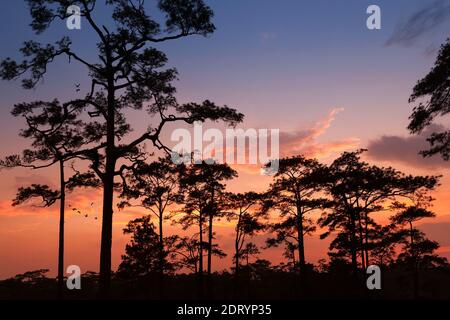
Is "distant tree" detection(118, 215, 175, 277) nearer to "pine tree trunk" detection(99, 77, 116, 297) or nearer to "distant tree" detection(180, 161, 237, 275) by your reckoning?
"distant tree" detection(180, 161, 237, 275)

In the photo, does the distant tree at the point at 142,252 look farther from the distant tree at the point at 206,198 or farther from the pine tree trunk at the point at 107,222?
the pine tree trunk at the point at 107,222

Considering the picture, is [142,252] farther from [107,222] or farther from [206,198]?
[107,222]

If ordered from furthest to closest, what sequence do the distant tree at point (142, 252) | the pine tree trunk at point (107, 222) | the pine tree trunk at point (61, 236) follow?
the distant tree at point (142, 252), the pine tree trunk at point (61, 236), the pine tree trunk at point (107, 222)

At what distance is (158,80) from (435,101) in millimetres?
10510

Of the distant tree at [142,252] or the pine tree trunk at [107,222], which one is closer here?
the pine tree trunk at [107,222]

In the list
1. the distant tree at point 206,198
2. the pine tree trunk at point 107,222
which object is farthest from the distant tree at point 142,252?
the pine tree trunk at point 107,222

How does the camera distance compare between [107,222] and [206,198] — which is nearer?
[107,222]

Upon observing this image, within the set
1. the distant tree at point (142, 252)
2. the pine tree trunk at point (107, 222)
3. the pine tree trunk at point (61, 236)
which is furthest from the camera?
the distant tree at point (142, 252)

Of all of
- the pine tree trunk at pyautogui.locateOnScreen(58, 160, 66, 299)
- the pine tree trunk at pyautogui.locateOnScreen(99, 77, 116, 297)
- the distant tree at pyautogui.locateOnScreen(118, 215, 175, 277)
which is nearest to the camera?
the pine tree trunk at pyautogui.locateOnScreen(99, 77, 116, 297)

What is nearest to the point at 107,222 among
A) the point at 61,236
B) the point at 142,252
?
the point at 61,236

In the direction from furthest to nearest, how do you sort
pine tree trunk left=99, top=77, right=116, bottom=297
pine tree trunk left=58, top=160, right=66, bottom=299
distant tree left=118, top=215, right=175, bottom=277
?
1. distant tree left=118, top=215, right=175, bottom=277
2. pine tree trunk left=58, top=160, right=66, bottom=299
3. pine tree trunk left=99, top=77, right=116, bottom=297

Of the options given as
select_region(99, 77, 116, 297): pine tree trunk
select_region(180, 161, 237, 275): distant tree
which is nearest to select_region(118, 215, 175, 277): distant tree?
select_region(180, 161, 237, 275): distant tree
